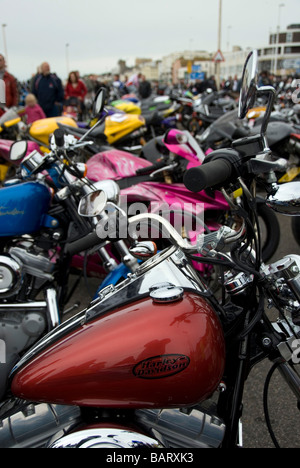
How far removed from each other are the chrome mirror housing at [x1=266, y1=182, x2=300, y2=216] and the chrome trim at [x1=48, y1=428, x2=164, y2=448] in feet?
2.30

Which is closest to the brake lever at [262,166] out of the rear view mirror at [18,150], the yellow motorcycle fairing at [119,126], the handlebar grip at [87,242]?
the handlebar grip at [87,242]

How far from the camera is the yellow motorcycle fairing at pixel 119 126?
17.3ft

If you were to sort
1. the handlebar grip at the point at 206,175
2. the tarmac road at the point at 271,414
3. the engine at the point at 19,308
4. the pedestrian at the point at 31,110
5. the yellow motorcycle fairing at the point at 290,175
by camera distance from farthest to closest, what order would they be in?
the pedestrian at the point at 31,110 < the yellow motorcycle fairing at the point at 290,175 < the tarmac road at the point at 271,414 < the engine at the point at 19,308 < the handlebar grip at the point at 206,175

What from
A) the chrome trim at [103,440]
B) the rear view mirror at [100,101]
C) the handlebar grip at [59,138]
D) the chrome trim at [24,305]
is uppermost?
the rear view mirror at [100,101]

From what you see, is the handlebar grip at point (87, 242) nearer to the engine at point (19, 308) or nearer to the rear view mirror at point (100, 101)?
the engine at point (19, 308)

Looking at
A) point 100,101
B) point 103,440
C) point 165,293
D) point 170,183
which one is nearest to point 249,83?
point 165,293

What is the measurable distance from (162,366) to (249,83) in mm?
771

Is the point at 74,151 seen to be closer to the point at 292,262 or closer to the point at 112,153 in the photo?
the point at 112,153

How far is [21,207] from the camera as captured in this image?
223 cm

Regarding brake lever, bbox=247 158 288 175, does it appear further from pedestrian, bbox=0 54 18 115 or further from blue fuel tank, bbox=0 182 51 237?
pedestrian, bbox=0 54 18 115

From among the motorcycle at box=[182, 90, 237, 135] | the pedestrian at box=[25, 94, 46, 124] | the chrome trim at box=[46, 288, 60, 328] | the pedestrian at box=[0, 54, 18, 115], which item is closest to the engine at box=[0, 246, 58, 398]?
the chrome trim at box=[46, 288, 60, 328]

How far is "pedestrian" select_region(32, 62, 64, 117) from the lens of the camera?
8.31 m

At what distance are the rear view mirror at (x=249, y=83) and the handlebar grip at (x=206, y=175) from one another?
24 centimetres

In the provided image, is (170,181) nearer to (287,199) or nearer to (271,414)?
(271,414)
